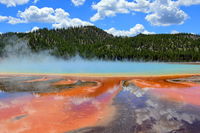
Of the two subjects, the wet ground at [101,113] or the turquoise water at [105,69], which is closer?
the wet ground at [101,113]

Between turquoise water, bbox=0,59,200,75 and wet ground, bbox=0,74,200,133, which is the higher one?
turquoise water, bbox=0,59,200,75

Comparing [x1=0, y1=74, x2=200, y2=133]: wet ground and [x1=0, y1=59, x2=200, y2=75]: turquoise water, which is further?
[x1=0, y1=59, x2=200, y2=75]: turquoise water

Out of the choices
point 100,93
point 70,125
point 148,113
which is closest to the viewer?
point 70,125

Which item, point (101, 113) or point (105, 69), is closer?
point (101, 113)

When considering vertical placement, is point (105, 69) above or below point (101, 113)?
above

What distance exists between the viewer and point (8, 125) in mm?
8602

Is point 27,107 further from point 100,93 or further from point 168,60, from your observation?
point 168,60

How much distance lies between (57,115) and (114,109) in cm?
281

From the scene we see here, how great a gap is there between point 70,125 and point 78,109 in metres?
2.28

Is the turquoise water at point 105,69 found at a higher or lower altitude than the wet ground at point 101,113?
higher

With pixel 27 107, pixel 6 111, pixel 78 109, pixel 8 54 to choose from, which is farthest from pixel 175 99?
pixel 8 54

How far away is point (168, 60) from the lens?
10419cm

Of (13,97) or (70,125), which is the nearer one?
(70,125)

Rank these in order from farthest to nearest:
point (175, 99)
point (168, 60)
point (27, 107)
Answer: point (168, 60), point (175, 99), point (27, 107)
